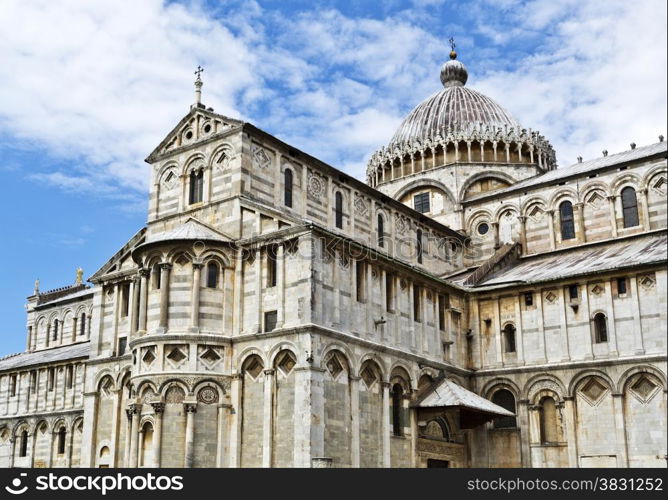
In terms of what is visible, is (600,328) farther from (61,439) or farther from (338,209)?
(61,439)

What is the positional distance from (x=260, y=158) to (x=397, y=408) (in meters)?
11.2

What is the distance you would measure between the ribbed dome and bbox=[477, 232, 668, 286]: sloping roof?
35.0 ft

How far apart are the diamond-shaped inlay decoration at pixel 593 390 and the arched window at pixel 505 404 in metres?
3.18

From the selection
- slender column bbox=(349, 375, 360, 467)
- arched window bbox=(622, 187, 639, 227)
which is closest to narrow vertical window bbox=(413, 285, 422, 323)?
slender column bbox=(349, 375, 360, 467)

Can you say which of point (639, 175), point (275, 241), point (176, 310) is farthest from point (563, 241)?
point (176, 310)

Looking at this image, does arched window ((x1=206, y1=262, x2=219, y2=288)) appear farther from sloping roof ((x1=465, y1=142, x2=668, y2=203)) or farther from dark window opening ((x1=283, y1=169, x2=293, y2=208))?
sloping roof ((x1=465, y1=142, x2=668, y2=203))

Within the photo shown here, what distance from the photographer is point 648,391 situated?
3400cm

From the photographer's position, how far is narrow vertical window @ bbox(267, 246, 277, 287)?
31.9 metres

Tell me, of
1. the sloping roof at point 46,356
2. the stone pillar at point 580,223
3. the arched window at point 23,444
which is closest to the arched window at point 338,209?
the stone pillar at point 580,223

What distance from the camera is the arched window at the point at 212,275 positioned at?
32.3 metres

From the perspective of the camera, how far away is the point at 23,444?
51812 millimetres

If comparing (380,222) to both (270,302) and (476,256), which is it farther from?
(270,302)

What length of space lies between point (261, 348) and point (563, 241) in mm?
19017

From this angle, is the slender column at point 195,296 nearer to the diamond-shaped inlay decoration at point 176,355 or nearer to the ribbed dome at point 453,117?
the diamond-shaped inlay decoration at point 176,355
